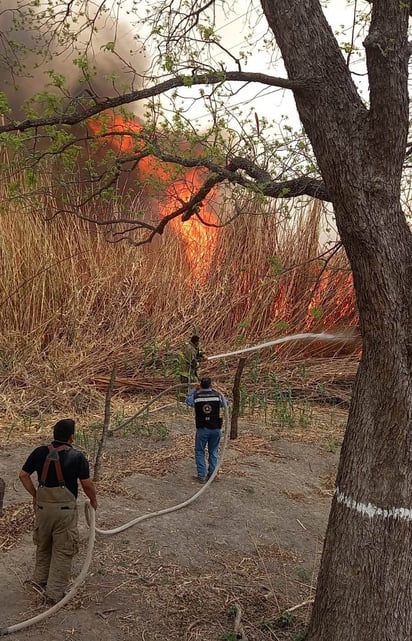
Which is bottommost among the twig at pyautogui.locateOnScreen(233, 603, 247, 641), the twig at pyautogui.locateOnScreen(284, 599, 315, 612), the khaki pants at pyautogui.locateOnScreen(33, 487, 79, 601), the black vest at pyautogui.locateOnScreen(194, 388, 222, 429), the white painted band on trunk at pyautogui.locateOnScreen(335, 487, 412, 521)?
the twig at pyautogui.locateOnScreen(284, 599, 315, 612)

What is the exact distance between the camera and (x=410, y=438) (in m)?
3.28

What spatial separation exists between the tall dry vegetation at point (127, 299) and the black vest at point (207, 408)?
3.24 m

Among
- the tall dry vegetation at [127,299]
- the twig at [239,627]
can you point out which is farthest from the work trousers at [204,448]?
the tall dry vegetation at [127,299]

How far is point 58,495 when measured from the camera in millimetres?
3877

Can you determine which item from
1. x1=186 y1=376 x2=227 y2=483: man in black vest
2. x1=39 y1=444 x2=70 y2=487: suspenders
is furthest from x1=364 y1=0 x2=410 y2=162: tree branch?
x1=186 y1=376 x2=227 y2=483: man in black vest

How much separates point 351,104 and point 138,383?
7.55m

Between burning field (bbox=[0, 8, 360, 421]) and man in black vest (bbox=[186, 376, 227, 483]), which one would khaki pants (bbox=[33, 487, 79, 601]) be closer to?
man in black vest (bbox=[186, 376, 227, 483])

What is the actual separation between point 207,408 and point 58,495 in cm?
246

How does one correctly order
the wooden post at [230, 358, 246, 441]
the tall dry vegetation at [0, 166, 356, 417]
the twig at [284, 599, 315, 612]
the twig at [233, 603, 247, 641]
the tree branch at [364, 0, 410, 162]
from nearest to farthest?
the tree branch at [364, 0, 410, 162] → the twig at [233, 603, 247, 641] → the twig at [284, 599, 315, 612] → the wooden post at [230, 358, 246, 441] → the tall dry vegetation at [0, 166, 356, 417]

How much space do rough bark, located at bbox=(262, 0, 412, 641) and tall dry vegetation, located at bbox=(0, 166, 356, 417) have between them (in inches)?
237

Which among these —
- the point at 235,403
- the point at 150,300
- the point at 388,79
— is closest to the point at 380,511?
the point at 388,79

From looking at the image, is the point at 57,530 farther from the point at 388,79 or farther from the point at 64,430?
the point at 388,79

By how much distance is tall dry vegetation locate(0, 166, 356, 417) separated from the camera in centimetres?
1002

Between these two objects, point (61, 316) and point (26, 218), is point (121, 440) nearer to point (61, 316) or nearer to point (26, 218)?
point (61, 316)
